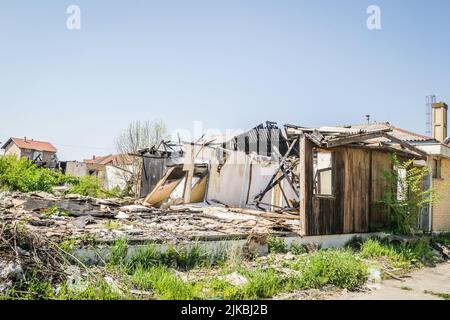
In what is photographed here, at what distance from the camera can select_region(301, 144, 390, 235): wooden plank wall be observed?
10508mm

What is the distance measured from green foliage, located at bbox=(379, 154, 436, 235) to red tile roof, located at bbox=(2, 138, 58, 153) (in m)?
61.8

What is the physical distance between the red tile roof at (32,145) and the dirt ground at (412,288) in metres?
64.2

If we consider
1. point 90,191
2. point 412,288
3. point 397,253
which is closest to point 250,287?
point 412,288

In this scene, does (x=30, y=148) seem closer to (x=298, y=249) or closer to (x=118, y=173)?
(x=118, y=173)

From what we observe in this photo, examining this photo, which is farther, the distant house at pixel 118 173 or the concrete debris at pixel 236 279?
the distant house at pixel 118 173

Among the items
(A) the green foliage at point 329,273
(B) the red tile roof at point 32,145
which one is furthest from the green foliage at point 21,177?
(B) the red tile roof at point 32,145

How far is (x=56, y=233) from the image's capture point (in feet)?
24.3

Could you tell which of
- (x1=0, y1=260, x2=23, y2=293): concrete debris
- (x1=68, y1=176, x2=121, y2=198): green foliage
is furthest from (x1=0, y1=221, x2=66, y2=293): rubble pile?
(x1=68, y1=176, x2=121, y2=198): green foliage

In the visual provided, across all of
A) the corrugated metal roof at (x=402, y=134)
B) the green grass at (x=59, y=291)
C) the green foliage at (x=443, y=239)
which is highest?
the corrugated metal roof at (x=402, y=134)

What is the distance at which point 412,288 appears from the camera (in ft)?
26.4

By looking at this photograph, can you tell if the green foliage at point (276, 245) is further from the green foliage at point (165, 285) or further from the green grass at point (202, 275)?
the green foliage at point (165, 285)

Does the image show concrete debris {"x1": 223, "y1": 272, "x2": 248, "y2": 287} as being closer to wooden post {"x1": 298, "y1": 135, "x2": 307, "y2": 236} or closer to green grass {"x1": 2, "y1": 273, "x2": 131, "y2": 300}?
green grass {"x1": 2, "y1": 273, "x2": 131, "y2": 300}

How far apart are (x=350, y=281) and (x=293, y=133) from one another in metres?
4.75

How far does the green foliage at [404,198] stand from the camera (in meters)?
11.9
